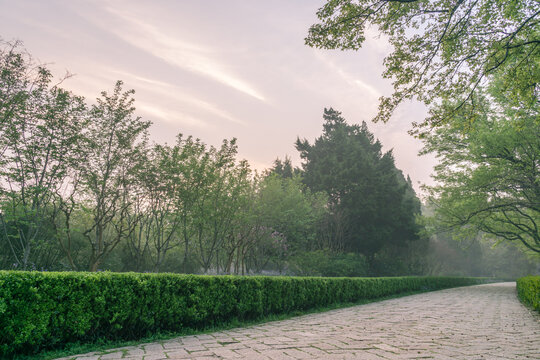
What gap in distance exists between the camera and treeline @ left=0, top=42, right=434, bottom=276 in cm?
1105

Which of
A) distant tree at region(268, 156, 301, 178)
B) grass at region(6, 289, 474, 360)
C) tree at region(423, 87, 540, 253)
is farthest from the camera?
distant tree at region(268, 156, 301, 178)

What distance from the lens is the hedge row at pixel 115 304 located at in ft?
13.6

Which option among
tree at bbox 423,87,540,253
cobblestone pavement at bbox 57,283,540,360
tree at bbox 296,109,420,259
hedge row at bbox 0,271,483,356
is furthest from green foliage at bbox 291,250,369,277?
cobblestone pavement at bbox 57,283,540,360

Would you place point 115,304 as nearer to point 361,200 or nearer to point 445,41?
point 445,41

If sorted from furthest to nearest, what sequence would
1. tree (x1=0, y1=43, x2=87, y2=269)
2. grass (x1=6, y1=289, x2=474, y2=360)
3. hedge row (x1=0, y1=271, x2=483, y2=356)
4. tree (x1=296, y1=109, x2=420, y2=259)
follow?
tree (x1=296, y1=109, x2=420, y2=259) < tree (x1=0, y1=43, x2=87, y2=269) < grass (x1=6, y1=289, x2=474, y2=360) < hedge row (x1=0, y1=271, x2=483, y2=356)

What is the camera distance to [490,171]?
658 inches

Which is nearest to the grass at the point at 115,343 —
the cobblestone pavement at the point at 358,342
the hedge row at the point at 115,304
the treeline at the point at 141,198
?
the hedge row at the point at 115,304

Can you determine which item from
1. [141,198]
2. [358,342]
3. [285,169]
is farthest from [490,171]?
[285,169]

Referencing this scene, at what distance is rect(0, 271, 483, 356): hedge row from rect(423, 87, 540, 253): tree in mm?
11599

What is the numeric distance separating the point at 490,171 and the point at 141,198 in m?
18.8

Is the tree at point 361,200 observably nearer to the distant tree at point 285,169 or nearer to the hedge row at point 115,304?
the distant tree at point 285,169

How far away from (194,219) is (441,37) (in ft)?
39.3

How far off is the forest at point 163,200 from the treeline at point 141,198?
0.05 meters

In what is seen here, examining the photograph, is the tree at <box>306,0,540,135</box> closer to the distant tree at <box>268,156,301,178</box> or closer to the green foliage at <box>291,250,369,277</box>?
the green foliage at <box>291,250,369,277</box>
